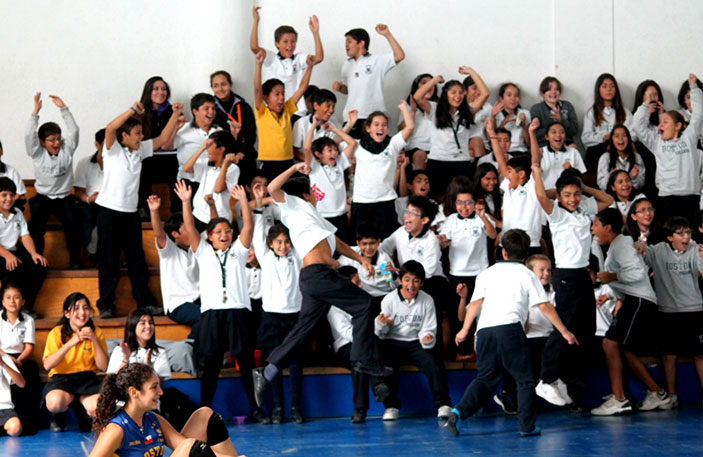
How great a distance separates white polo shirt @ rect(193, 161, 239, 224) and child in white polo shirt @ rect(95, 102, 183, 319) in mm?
590

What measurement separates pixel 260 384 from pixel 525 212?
287 cm

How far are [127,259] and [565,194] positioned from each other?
12.4ft

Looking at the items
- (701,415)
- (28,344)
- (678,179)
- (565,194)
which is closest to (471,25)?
(678,179)

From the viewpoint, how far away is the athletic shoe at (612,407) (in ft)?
24.8

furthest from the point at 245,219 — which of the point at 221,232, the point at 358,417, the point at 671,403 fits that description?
the point at 671,403

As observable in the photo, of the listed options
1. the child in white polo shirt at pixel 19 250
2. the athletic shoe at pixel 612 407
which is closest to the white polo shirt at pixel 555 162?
the athletic shoe at pixel 612 407

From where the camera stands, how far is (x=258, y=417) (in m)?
7.46

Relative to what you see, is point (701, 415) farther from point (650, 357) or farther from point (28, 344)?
point (28, 344)

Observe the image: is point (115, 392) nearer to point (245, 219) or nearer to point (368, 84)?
point (245, 219)

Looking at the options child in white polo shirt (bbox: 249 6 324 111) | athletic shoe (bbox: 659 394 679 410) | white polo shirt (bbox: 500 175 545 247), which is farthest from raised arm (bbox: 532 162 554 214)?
child in white polo shirt (bbox: 249 6 324 111)

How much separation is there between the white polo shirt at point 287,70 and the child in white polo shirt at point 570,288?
3.52 meters

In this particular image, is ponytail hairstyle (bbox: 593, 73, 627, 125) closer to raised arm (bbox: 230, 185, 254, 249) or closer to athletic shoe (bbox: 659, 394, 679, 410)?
athletic shoe (bbox: 659, 394, 679, 410)

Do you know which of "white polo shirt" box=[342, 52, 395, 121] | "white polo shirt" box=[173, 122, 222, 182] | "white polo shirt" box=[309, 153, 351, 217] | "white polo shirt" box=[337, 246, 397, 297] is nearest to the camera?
"white polo shirt" box=[337, 246, 397, 297]

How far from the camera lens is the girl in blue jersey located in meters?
4.46
